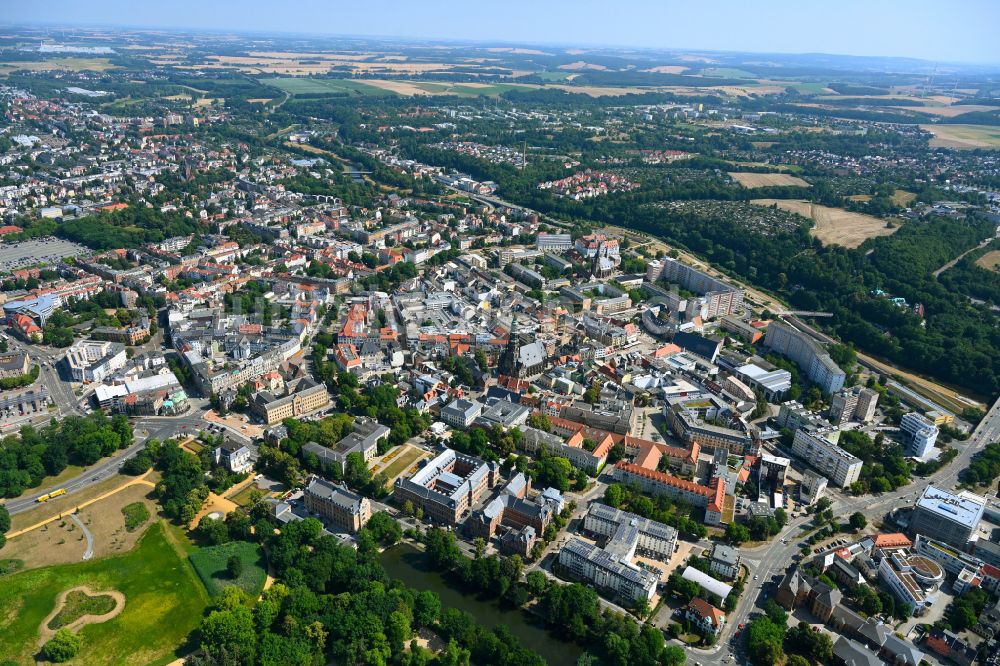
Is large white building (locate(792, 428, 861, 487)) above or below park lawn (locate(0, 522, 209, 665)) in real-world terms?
above

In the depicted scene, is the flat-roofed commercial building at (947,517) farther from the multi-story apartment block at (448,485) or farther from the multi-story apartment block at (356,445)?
the multi-story apartment block at (356,445)

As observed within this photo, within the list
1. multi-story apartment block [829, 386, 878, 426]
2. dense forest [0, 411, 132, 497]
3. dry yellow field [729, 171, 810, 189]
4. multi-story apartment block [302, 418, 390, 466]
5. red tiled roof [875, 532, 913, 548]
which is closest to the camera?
red tiled roof [875, 532, 913, 548]

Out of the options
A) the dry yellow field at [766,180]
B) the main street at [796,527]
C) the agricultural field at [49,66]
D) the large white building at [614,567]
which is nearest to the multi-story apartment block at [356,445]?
the large white building at [614,567]

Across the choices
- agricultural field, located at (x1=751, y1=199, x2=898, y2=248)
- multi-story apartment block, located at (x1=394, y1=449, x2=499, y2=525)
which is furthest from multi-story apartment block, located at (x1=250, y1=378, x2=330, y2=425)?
agricultural field, located at (x1=751, y1=199, x2=898, y2=248)

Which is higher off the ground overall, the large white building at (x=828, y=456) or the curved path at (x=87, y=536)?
the large white building at (x=828, y=456)

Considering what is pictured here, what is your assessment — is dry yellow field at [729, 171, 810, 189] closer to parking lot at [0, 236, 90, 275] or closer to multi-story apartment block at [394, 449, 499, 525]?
multi-story apartment block at [394, 449, 499, 525]

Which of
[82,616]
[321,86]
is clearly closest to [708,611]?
[82,616]
